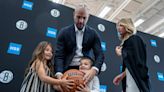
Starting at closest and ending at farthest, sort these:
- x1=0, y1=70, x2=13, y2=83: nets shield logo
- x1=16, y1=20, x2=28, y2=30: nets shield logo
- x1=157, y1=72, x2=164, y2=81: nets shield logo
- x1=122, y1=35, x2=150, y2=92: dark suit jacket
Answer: x1=122, y1=35, x2=150, y2=92: dark suit jacket, x1=0, y1=70, x2=13, y2=83: nets shield logo, x1=16, y1=20, x2=28, y2=30: nets shield logo, x1=157, y1=72, x2=164, y2=81: nets shield logo

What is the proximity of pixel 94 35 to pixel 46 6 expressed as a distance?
108cm

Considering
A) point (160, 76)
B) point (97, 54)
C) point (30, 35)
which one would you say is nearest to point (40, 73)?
point (97, 54)

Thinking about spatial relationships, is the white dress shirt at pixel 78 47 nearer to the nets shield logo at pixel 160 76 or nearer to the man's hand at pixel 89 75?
the man's hand at pixel 89 75

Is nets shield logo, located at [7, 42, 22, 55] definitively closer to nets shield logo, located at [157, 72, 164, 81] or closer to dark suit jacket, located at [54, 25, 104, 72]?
dark suit jacket, located at [54, 25, 104, 72]

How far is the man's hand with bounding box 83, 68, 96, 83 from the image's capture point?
155 cm

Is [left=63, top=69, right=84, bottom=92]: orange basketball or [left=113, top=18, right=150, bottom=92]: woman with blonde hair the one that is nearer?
[left=63, top=69, right=84, bottom=92]: orange basketball

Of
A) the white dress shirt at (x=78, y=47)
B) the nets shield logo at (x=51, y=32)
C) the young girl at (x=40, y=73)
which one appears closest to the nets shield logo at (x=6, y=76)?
the young girl at (x=40, y=73)

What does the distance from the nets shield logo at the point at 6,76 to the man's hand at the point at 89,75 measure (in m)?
1.04

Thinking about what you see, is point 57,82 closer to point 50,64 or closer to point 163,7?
point 50,64

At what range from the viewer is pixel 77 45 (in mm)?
1798

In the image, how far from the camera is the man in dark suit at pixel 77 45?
5.71 feet

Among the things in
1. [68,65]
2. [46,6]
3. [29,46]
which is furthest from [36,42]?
[68,65]

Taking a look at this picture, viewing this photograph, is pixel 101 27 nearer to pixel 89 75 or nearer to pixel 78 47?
pixel 78 47

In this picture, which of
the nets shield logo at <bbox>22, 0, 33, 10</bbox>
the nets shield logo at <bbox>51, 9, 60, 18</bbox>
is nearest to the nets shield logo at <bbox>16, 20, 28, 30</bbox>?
the nets shield logo at <bbox>22, 0, 33, 10</bbox>
